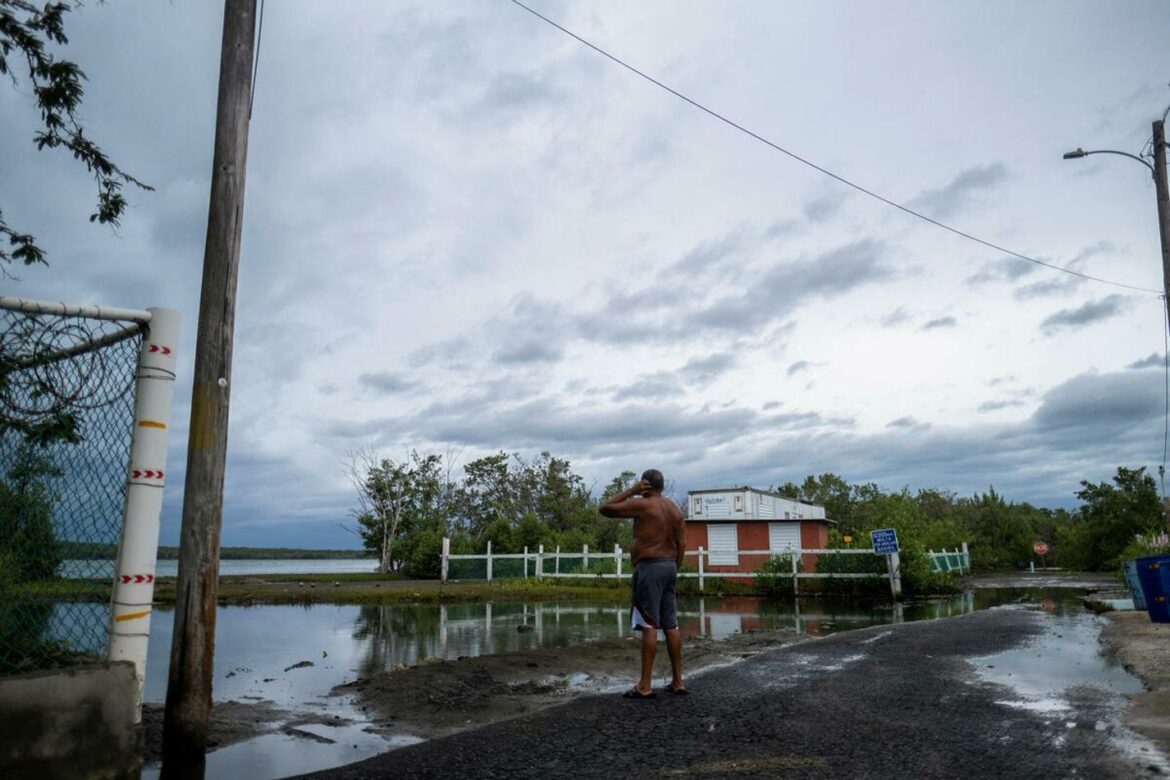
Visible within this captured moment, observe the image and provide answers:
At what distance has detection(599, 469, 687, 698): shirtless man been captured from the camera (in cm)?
691

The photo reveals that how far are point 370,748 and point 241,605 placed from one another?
18113mm

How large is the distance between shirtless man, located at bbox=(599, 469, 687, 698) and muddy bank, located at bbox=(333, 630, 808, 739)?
910mm

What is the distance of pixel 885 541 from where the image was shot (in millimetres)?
23094

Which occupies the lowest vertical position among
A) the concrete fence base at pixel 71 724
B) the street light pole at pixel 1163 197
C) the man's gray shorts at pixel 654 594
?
the concrete fence base at pixel 71 724

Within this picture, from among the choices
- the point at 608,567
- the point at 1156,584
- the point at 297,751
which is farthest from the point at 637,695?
the point at 608,567

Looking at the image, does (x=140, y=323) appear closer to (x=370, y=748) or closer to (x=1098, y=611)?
(x=370, y=748)

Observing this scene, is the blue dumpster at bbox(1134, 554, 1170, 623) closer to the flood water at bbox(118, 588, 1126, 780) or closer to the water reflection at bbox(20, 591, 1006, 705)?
the flood water at bbox(118, 588, 1126, 780)

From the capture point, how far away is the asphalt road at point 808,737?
14.9ft

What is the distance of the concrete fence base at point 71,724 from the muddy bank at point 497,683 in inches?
80.9

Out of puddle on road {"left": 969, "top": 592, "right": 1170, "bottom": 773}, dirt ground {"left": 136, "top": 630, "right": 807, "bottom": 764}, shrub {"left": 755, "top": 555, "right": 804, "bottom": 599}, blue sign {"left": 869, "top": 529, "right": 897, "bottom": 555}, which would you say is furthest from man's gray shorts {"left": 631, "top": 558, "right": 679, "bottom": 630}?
shrub {"left": 755, "top": 555, "right": 804, "bottom": 599}

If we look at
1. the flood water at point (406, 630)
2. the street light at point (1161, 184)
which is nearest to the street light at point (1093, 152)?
the street light at point (1161, 184)

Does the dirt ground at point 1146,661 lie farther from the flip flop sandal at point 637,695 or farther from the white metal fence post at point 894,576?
the white metal fence post at point 894,576

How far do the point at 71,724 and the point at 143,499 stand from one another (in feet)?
3.97

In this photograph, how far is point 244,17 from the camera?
580 cm
